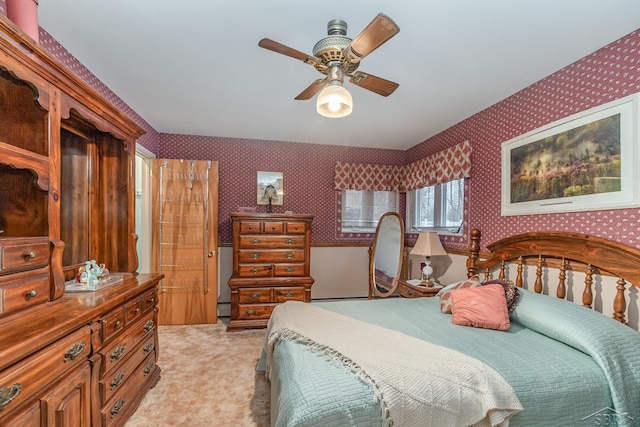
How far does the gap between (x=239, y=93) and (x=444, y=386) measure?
272 cm

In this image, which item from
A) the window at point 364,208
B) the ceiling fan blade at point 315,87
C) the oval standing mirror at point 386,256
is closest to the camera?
the ceiling fan blade at point 315,87

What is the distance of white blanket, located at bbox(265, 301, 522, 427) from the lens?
1.30 m

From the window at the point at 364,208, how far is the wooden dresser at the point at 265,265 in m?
1.05

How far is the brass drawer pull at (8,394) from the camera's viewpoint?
3.35 feet

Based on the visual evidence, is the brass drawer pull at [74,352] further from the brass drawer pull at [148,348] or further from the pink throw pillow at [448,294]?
the pink throw pillow at [448,294]

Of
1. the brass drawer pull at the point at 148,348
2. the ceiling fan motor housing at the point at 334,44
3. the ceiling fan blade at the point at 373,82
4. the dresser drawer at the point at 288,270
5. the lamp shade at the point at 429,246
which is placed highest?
the ceiling fan motor housing at the point at 334,44

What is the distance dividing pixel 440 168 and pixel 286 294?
2.49 meters

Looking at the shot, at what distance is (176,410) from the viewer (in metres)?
2.13

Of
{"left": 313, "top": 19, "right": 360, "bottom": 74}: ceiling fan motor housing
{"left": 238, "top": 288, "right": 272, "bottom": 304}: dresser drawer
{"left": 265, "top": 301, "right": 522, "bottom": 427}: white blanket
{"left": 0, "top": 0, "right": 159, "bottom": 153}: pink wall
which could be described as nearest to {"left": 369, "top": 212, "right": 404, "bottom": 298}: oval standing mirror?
{"left": 238, "top": 288, "right": 272, "bottom": 304}: dresser drawer

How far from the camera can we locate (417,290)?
3332 millimetres

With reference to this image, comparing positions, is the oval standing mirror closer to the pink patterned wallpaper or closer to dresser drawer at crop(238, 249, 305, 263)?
the pink patterned wallpaper

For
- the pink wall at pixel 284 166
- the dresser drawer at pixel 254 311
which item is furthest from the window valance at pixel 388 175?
the dresser drawer at pixel 254 311

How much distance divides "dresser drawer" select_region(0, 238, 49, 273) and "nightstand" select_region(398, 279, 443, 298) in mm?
3082

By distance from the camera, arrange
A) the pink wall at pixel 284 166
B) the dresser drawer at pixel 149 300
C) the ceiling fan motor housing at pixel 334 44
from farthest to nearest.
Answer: the pink wall at pixel 284 166
the dresser drawer at pixel 149 300
the ceiling fan motor housing at pixel 334 44
